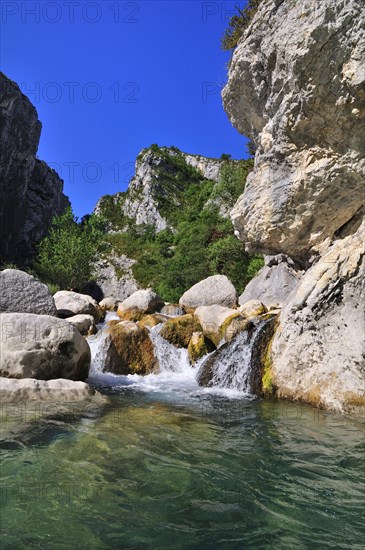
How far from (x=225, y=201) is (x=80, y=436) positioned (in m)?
39.2

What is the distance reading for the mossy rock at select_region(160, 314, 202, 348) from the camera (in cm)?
1445

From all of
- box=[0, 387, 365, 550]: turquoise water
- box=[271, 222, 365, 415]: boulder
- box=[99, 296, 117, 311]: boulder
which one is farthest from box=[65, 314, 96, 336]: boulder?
box=[99, 296, 117, 311]: boulder

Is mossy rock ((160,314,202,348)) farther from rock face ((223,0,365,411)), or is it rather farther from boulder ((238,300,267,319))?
rock face ((223,0,365,411))

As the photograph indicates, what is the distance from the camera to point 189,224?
64312 mm

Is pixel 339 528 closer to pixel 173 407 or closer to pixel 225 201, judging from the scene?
pixel 173 407

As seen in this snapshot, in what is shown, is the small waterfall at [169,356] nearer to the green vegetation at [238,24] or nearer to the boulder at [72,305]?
the boulder at [72,305]

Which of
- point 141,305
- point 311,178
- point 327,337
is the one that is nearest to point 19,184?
point 141,305

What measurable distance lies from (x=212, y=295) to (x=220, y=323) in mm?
7809

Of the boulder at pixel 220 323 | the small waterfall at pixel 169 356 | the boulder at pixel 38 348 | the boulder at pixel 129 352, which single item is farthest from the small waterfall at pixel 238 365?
the boulder at pixel 38 348

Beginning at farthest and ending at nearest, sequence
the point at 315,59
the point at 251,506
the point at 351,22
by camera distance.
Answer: the point at 315,59 → the point at 351,22 → the point at 251,506

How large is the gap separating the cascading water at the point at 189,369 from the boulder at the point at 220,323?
1.63 feet

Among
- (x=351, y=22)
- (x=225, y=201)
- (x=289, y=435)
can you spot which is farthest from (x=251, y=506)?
(x=225, y=201)

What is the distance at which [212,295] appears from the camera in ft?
70.0

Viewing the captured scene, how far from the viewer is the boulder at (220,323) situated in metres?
13.0
